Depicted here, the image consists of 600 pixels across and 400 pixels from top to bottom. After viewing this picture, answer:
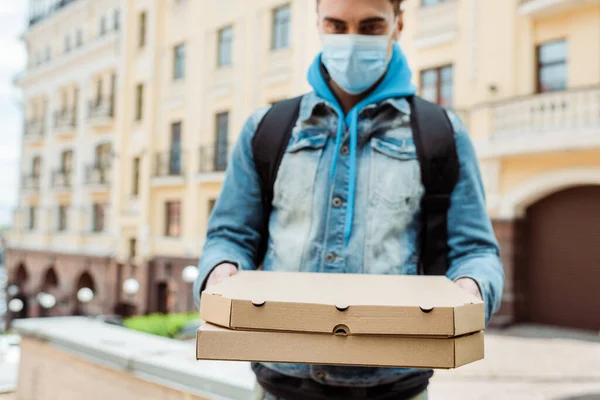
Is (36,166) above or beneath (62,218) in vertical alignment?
above

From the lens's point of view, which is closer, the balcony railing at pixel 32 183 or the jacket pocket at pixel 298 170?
the jacket pocket at pixel 298 170

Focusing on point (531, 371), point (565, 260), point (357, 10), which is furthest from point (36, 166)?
point (357, 10)

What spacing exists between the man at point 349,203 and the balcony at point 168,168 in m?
14.7

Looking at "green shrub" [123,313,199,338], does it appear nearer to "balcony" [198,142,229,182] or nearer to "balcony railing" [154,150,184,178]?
"balcony" [198,142,229,182]

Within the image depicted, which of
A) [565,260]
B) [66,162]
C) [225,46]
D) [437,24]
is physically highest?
[225,46]

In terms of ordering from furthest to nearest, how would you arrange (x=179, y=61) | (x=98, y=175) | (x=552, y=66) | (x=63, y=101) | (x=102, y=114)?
(x=63, y=101) → (x=98, y=175) → (x=102, y=114) → (x=179, y=61) → (x=552, y=66)

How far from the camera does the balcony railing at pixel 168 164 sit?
638 inches

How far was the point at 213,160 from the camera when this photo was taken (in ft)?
49.1

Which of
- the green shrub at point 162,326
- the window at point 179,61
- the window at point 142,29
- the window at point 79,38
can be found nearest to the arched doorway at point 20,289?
the window at point 79,38

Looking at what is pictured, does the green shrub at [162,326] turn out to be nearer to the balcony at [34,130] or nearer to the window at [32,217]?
the balcony at [34,130]

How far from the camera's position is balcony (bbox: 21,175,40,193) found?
2316 centimetres

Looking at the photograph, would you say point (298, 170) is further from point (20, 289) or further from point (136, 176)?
point (20, 289)

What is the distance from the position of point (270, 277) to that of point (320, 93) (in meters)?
0.51

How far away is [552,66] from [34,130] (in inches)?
796
